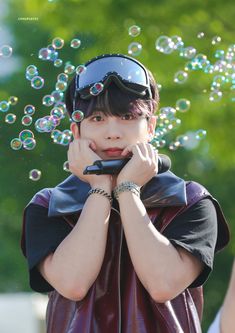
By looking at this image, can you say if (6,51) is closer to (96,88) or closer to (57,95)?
(57,95)

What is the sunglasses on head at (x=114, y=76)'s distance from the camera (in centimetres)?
406

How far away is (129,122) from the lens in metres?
4.01

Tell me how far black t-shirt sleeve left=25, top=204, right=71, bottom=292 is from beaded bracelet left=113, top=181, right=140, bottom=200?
0.80ft

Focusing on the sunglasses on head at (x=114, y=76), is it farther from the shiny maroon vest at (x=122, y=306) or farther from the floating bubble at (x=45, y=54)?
the floating bubble at (x=45, y=54)

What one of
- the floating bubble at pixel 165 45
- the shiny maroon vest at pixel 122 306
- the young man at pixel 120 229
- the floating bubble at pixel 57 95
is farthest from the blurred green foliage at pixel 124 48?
the shiny maroon vest at pixel 122 306

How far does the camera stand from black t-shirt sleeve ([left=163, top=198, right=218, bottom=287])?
3.82 meters

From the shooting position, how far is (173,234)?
389cm

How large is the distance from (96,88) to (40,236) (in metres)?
0.63

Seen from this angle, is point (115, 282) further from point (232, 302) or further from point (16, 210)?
point (16, 210)

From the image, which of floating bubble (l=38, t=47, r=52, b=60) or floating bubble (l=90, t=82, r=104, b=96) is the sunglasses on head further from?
floating bubble (l=38, t=47, r=52, b=60)

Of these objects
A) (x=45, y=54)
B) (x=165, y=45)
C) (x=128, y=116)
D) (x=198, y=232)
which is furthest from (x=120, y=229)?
(x=165, y=45)

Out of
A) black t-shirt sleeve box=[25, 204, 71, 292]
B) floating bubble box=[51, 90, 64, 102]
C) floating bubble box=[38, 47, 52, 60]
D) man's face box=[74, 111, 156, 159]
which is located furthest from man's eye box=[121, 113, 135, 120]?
floating bubble box=[38, 47, 52, 60]

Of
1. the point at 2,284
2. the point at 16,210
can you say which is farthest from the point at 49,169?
the point at 2,284

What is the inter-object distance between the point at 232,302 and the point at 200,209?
2.05ft
